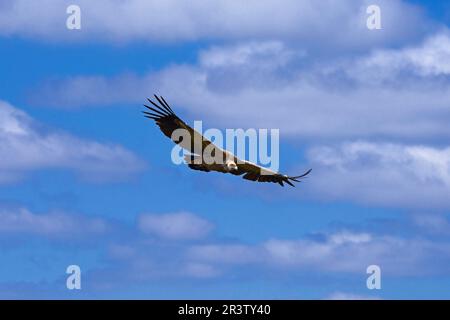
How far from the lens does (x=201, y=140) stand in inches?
1921

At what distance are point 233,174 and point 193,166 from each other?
9.56ft
